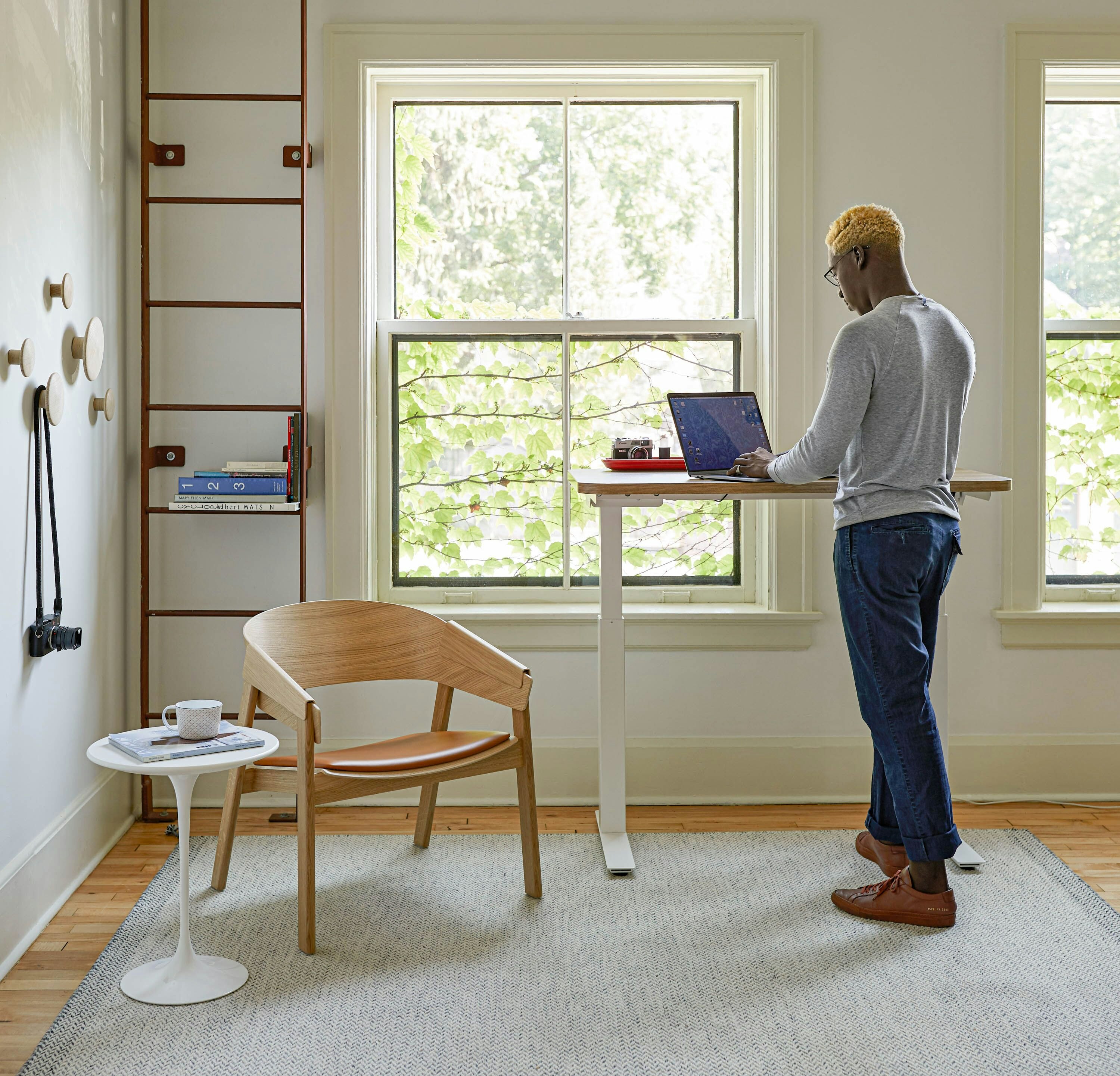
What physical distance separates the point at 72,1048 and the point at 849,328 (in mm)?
2218

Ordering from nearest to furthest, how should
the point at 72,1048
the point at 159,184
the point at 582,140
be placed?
1. the point at 72,1048
2. the point at 159,184
3. the point at 582,140

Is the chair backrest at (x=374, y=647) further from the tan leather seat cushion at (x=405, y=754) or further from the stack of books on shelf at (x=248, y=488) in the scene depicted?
the stack of books on shelf at (x=248, y=488)

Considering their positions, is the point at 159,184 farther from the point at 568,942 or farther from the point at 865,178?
the point at 568,942

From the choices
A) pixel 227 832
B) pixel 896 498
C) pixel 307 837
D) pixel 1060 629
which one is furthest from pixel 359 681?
pixel 1060 629

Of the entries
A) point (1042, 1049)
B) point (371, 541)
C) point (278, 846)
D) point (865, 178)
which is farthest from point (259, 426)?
Answer: point (1042, 1049)

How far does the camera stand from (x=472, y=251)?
3531 mm

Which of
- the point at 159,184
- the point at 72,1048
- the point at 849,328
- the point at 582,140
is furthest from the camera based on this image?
the point at 582,140

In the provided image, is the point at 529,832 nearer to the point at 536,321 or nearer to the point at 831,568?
the point at 831,568

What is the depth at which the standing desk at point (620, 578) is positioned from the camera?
268 centimetres

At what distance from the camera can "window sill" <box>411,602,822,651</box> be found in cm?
344

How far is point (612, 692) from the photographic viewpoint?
2.93 meters

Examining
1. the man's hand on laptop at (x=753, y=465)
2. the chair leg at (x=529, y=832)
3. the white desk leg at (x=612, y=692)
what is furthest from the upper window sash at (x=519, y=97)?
the chair leg at (x=529, y=832)

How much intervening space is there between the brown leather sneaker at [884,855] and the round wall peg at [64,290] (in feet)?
8.55

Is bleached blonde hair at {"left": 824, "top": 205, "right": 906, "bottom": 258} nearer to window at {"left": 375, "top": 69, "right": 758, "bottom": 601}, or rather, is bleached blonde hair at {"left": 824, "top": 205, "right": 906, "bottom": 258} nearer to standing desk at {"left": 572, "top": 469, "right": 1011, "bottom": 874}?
standing desk at {"left": 572, "top": 469, "right": 1011, "bottom": 874}
